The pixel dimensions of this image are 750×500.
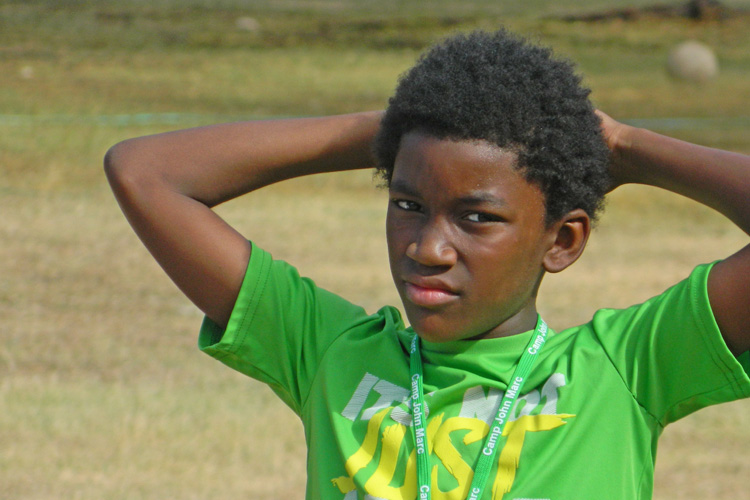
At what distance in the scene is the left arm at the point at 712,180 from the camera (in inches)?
67.7

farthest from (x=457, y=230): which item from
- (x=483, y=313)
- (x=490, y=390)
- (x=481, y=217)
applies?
(x=490, y=390)

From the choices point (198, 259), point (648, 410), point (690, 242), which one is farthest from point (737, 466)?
point (690, 242)

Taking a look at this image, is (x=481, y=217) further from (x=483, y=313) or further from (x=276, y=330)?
(x=276, y=330)

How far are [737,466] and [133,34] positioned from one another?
12.0 metres

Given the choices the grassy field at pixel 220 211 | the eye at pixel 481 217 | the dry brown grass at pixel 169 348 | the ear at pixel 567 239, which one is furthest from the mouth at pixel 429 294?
the dry brown grass at pixel 169 348

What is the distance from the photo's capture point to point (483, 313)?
1.83m

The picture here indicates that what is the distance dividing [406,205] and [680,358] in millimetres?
553

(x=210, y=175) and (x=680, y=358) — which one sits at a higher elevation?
(x=210, y=175)

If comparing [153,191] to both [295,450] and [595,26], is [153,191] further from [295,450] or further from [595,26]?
[595,26]

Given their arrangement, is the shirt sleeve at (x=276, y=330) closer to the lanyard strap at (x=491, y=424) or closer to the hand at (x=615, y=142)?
the lanyard strap at (x=491, y=424)

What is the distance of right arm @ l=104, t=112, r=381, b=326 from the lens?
1.97 metres

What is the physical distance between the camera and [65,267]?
6.44 meters

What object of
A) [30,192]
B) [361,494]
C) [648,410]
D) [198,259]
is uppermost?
[198,259]

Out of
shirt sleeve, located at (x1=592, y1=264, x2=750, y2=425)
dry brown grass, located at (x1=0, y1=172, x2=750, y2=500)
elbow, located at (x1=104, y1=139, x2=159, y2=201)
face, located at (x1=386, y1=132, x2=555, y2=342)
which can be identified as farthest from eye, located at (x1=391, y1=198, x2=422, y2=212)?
dry brown grass, located at (x1=0, y1=172, x2=750, y2=500)
